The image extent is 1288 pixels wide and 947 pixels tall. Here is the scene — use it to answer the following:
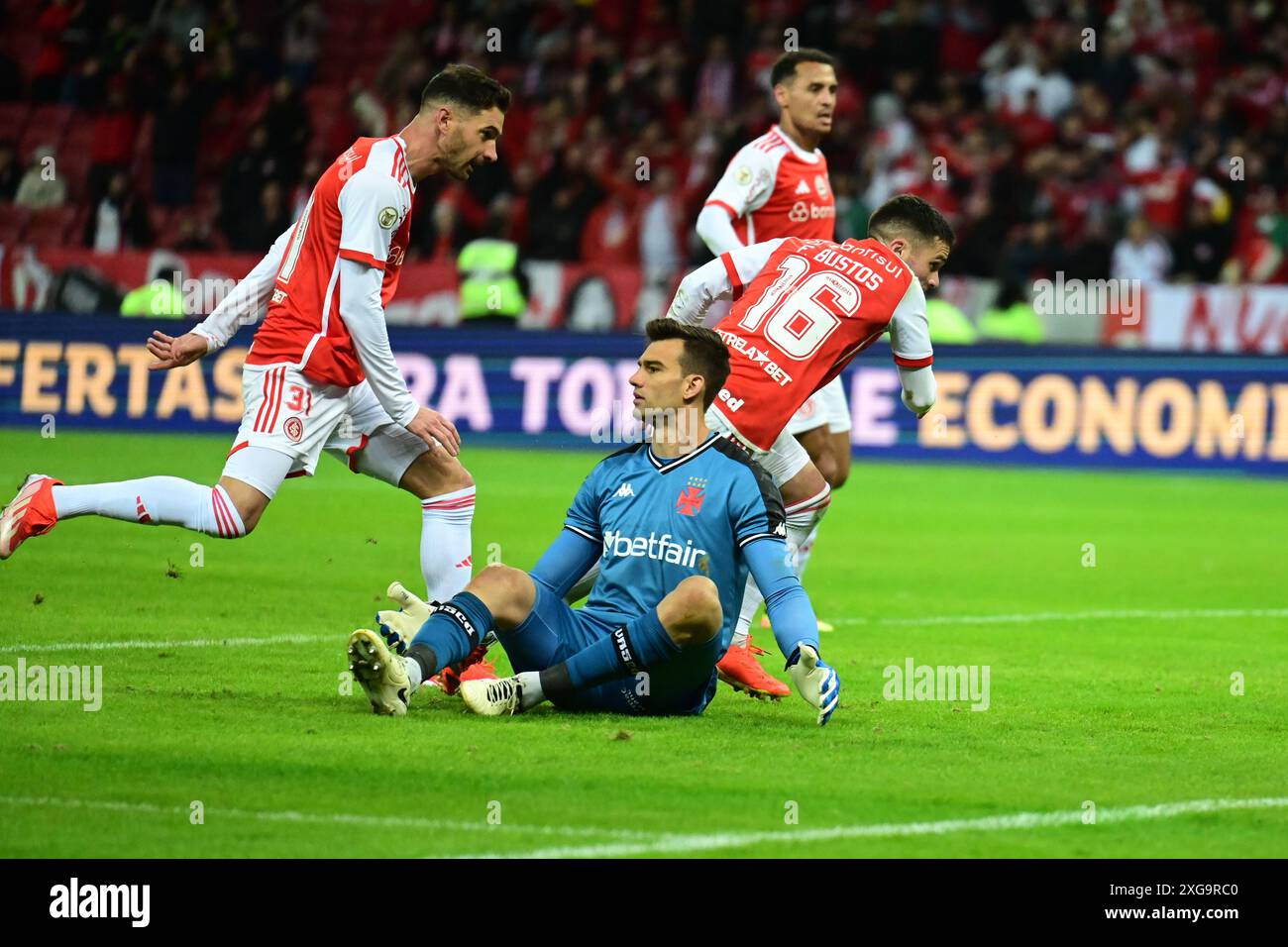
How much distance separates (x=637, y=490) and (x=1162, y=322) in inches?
594

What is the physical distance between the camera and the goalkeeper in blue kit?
23.1 feet

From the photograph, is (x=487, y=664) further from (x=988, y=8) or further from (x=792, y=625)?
(x=988, y=8)

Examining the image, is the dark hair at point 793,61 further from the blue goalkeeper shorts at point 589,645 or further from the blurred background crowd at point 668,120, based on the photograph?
the blurred background crowd at point 668,120

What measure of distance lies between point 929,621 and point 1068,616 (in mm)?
936

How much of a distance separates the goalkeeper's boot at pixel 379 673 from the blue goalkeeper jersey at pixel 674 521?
0.79 metres

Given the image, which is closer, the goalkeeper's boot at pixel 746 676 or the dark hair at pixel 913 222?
the goalkeeper's boot at pixel 746 676

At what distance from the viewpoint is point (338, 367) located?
26.5 ft

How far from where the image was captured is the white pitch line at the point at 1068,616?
10797 mm
